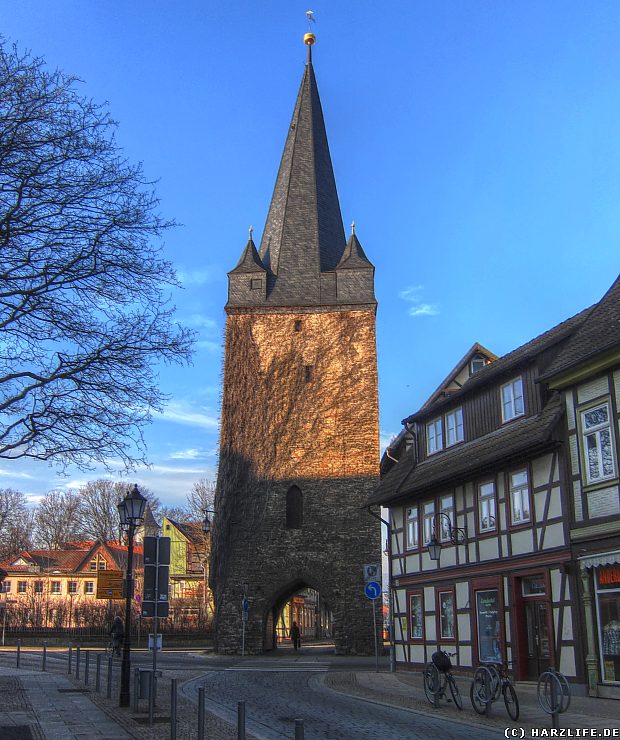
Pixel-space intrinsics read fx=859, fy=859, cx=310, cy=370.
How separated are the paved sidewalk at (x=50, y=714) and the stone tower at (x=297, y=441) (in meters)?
18.6

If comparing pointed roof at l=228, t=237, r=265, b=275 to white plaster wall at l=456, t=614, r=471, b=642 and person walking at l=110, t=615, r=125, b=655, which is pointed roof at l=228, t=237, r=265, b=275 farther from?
white plaster wall at l=456, t=614, r=471, b=642

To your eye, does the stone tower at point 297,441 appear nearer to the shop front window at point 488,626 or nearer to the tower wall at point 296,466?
the tower wall at point 296,466

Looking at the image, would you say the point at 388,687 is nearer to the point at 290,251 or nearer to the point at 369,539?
the point at 369,539

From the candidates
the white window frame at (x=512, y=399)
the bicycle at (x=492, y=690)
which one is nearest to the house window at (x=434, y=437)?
the white window frame at (x=512, y=399)

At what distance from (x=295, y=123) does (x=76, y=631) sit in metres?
30.6

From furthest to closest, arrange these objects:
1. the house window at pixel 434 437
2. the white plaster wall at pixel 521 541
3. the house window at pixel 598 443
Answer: the house window at pixel 434 437, the white plaster wall at pixel 521 541, the house window at pixel 598 443

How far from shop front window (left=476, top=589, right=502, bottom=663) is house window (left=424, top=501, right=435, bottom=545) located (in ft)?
11.3

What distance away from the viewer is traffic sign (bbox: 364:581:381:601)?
24175 mm

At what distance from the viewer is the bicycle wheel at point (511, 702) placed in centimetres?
1278

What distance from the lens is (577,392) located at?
18.0 metres

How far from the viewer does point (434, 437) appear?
2616cm

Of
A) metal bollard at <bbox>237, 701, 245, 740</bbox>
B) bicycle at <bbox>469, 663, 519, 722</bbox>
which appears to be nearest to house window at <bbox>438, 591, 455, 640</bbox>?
bicycle at <bbox>469, 663, 519, 722</bbox>

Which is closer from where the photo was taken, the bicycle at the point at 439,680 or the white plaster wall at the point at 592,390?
the bicycle at the point at 439,680

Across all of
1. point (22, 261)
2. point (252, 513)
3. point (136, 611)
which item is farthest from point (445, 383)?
point (136, 611)
